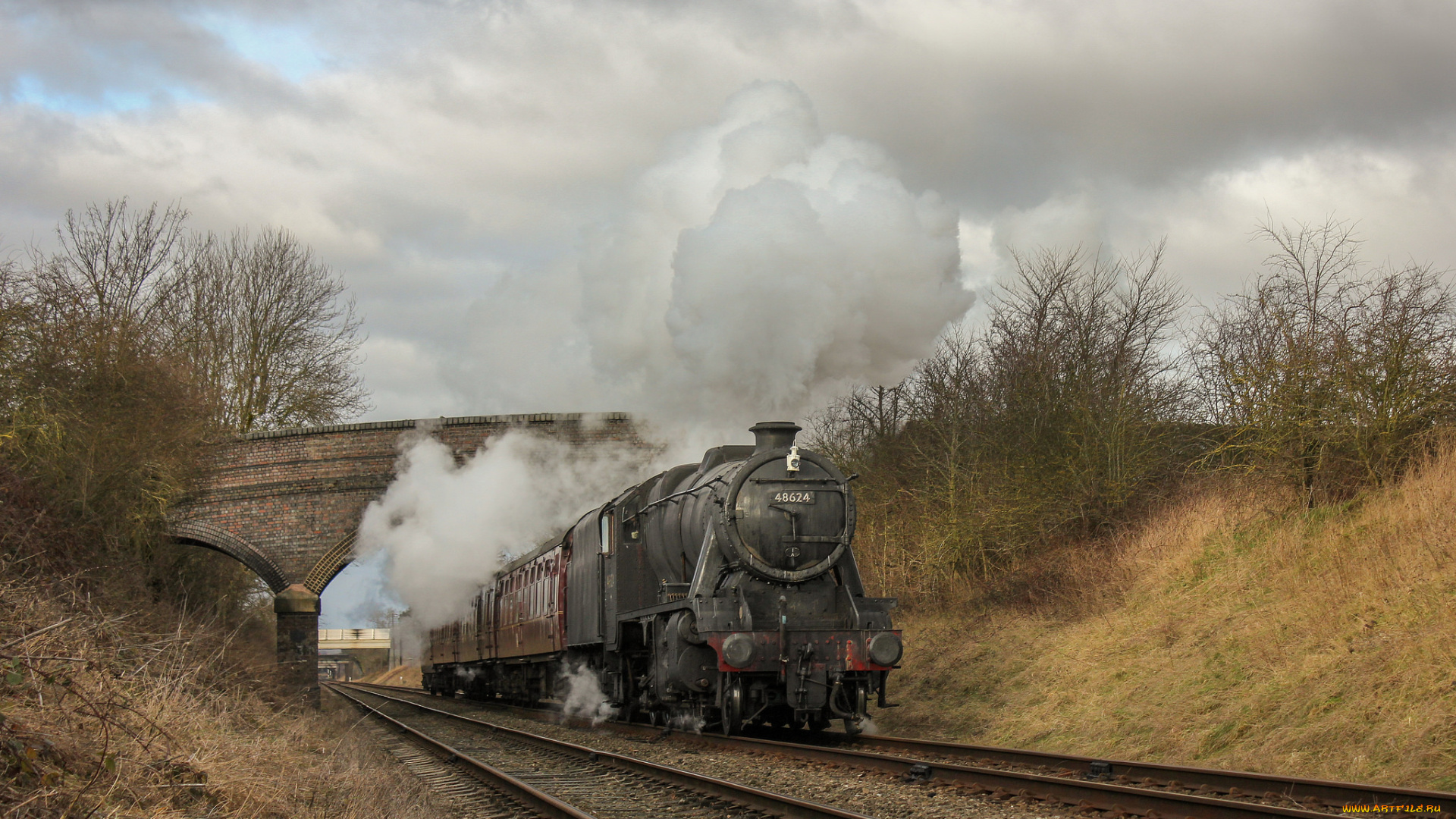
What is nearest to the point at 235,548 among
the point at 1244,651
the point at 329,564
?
the point at 329,564

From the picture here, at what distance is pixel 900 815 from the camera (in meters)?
6.88

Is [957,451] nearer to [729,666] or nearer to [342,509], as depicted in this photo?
[729,666]

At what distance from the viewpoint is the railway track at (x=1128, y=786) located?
5922 mm

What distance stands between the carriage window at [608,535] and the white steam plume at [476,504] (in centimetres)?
646

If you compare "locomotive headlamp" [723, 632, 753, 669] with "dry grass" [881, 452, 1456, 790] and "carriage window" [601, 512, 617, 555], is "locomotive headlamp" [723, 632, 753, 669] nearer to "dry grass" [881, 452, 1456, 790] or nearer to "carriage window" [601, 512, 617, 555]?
"dry grass" [881, 452, 1456, 790]

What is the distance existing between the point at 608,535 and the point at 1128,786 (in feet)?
24.4

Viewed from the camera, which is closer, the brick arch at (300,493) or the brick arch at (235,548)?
the brick arch at (235,548)

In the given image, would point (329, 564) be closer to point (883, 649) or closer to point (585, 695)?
point (585, 695)

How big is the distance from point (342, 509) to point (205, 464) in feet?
10.1

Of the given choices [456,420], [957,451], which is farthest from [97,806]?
[456,420]

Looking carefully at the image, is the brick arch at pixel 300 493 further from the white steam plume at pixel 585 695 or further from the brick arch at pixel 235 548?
the white steam plume at pixel 585 695

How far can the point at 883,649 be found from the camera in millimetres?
10492

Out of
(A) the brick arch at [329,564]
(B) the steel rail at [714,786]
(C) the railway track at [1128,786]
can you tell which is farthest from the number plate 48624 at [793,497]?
(A) the brick arch at [329,564]

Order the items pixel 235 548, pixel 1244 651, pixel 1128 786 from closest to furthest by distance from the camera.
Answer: pixel 1128 786 < pixel 1244 651 < pixel 235 548
